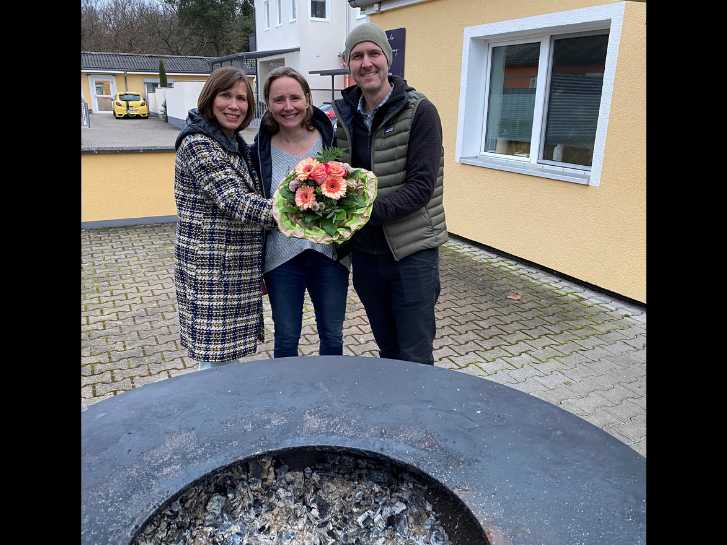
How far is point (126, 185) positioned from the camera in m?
8.09

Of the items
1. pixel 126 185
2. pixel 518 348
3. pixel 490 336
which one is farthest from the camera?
pixel 126 185

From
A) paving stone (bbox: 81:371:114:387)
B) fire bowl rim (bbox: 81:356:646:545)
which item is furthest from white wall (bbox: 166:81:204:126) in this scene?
fire bowl rim (bbox: 81:356:646:545)

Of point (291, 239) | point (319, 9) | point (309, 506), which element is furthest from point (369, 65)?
point (319, 9)

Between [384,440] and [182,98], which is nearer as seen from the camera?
[384,440]

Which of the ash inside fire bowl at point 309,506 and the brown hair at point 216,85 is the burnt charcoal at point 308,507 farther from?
the brown hair at point 216,85

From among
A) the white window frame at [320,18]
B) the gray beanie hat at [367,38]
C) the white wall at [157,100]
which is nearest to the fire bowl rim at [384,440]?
the gray beanie hat at [367,38]

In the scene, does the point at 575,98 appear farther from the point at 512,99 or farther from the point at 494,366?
the point at 494,366

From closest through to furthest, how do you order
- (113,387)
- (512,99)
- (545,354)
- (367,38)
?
(367,38), (113,387), (545,354), (512,99)

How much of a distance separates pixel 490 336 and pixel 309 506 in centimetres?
320

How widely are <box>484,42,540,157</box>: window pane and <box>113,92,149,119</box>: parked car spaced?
93.9 ft

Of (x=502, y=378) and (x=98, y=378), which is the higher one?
(x=502, y=378)
